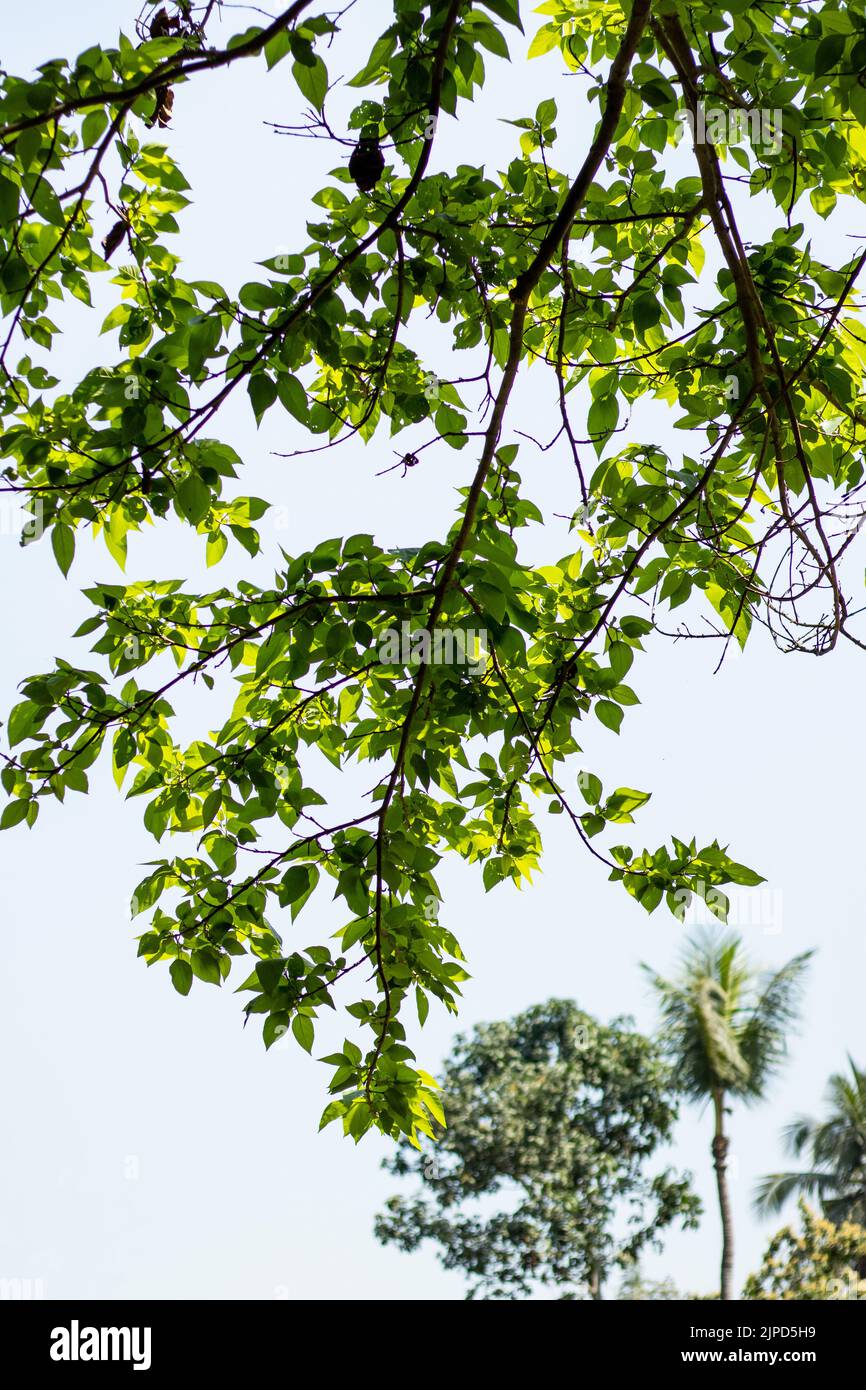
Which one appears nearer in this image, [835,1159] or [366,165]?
[366,165]

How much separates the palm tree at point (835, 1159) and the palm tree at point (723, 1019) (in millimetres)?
909

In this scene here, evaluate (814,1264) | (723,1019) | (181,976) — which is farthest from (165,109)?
(723,1019)

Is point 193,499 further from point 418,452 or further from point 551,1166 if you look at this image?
point 551,1166

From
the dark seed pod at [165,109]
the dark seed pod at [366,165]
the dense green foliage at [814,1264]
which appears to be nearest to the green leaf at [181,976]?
the dark seed pod at [366,165]

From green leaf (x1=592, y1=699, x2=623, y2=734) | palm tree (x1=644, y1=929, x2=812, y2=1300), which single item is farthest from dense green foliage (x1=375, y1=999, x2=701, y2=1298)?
green leaf (x1=592, y1=699, x2=623, y2=734)

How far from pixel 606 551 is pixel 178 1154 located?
2190 centimetres

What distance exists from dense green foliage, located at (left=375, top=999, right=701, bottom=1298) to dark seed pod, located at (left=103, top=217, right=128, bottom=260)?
1605 cm

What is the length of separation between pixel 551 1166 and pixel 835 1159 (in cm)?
452

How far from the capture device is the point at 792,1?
5.07 ft

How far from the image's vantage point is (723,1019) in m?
18.6

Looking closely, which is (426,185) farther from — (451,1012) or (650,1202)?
(650,1202)

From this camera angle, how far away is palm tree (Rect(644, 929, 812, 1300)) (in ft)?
60.1

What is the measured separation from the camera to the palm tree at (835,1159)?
57.8ft
